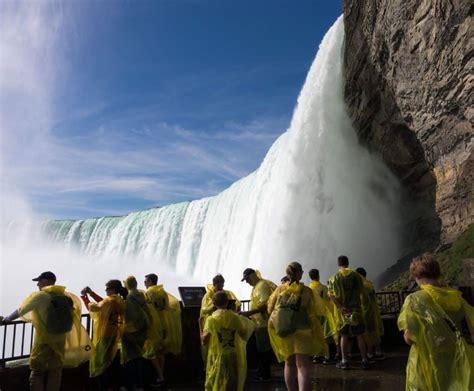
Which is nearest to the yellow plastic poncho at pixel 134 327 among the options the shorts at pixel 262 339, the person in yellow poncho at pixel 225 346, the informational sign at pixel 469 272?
the person in yellow poncho at pixel 225 346

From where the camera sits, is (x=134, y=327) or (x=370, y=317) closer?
(x=134, y=327)

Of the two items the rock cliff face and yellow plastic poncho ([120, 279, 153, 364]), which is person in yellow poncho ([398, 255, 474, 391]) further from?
the rock cliff face

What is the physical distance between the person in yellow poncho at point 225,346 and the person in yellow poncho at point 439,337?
1.72 meters

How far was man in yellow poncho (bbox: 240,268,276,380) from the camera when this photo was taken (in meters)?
6.69

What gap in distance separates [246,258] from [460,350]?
68.2 feet

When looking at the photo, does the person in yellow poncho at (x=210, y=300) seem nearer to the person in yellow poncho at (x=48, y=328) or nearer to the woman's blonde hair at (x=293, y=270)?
the woman's blonde hair at (x=293, y=270)

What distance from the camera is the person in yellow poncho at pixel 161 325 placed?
670cm

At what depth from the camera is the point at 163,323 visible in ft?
22.7

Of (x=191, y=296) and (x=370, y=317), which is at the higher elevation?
(x=191, y=296)

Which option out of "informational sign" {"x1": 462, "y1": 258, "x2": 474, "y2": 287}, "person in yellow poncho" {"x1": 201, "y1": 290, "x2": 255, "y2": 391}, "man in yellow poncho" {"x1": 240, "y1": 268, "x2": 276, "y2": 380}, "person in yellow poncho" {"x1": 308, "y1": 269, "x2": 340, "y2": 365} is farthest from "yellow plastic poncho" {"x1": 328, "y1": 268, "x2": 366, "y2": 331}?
"informational sign" {"x1": 462, "y1": 258, "x2": 474, "y2": 287}

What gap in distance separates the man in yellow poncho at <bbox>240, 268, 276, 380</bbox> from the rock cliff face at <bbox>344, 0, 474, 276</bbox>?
10559mm

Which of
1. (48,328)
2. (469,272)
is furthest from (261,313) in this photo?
(469,272)

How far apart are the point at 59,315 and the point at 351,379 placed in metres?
4.25

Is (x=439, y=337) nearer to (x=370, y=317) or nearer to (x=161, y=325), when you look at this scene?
(x=161, y=325)
